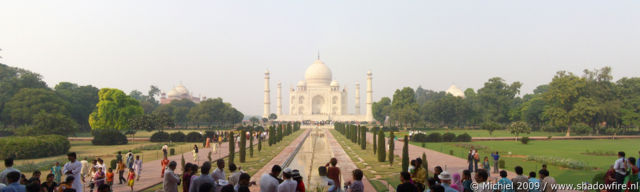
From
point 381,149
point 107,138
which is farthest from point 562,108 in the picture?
point 107,138

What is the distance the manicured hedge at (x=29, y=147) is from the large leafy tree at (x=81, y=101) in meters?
18.6

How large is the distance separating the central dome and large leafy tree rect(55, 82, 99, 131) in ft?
148

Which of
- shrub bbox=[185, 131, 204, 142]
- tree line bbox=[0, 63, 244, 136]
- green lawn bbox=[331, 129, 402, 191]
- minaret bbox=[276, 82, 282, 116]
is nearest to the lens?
green lawn bbox=[331, 129, 402, 191]

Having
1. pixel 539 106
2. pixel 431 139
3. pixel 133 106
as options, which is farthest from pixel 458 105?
pixel 133 106

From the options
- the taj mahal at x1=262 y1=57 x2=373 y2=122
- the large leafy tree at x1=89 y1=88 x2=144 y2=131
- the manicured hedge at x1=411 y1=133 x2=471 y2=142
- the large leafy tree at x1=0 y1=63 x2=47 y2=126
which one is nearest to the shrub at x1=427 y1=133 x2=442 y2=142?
the manicured hedge at x1=411 y1=133 x2=471 y2=142

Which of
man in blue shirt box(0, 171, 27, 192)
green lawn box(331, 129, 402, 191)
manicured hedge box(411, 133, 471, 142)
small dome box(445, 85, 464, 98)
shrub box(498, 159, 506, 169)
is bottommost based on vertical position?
green lawn box(331, 129, 402, 191)

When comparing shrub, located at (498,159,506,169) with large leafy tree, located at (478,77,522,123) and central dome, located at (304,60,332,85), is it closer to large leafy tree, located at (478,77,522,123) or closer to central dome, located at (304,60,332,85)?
large leafy tree, located at (478,77,522,123)

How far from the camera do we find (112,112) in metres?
34.9

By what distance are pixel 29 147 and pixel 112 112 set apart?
15249 mm

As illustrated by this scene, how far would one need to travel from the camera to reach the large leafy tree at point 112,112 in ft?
113

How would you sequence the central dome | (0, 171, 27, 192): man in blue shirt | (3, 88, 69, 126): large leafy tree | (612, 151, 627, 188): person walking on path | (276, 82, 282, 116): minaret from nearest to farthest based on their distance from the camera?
(0, 171, 27, 192): man in blue shirt
(612, 151, 627, 188): person walking on path
(3, 88, 69, 126): large leafy tree
(276, 82, 282, 116): minaret
the central dome

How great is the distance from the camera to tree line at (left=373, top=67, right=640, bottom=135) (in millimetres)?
35312

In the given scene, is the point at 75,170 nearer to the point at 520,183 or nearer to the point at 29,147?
the point at 520,183

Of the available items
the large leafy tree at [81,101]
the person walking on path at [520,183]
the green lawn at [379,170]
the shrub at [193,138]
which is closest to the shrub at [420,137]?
the green lawn at [379,170]
